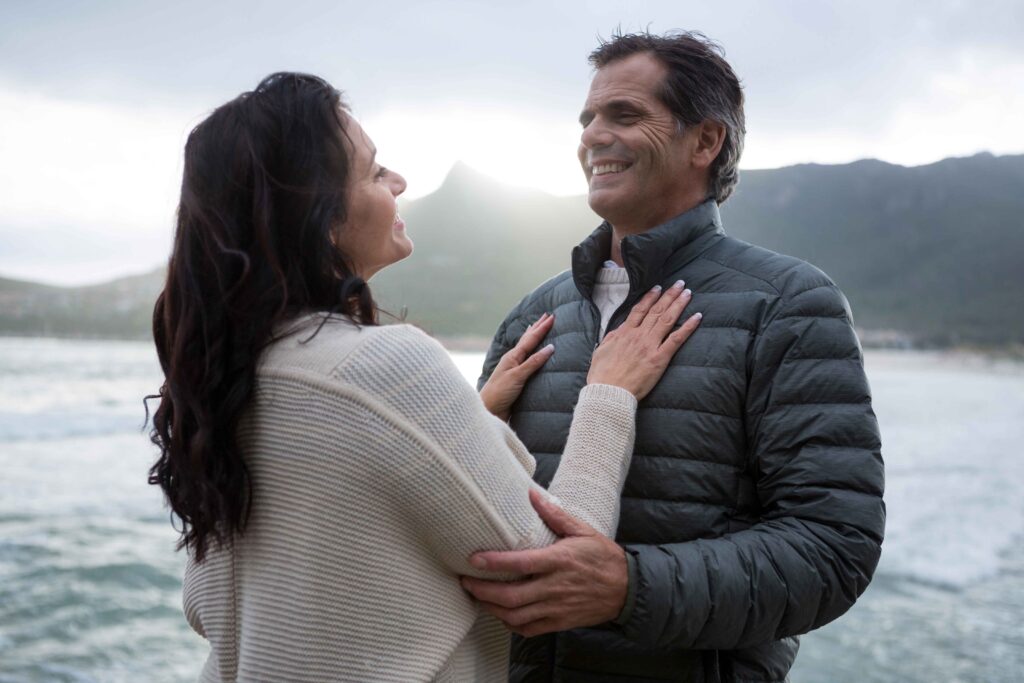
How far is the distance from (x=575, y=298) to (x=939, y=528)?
44.5 feet

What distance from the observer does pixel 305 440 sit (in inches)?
55.6

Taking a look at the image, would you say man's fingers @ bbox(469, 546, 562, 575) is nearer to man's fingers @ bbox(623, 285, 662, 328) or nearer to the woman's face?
the woman's face

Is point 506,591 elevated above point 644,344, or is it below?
below

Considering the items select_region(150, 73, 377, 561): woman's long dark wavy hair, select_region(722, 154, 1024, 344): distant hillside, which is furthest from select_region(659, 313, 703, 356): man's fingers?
select_region(722, 154, 1024, 344): distant hillside

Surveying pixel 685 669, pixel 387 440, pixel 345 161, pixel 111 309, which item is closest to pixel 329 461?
pixel 387 440

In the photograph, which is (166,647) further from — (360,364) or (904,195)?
(904,195)

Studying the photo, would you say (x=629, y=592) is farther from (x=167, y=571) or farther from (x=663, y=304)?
(x=167, y=571)

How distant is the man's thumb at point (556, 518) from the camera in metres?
1.58

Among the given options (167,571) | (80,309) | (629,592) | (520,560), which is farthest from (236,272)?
(80,309)

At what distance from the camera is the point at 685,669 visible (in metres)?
1.97

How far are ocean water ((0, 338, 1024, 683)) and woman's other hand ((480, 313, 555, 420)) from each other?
7.17m

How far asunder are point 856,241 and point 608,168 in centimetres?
8713

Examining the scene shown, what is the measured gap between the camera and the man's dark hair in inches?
93.0

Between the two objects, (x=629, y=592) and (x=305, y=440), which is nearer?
(x=305, y=440)
